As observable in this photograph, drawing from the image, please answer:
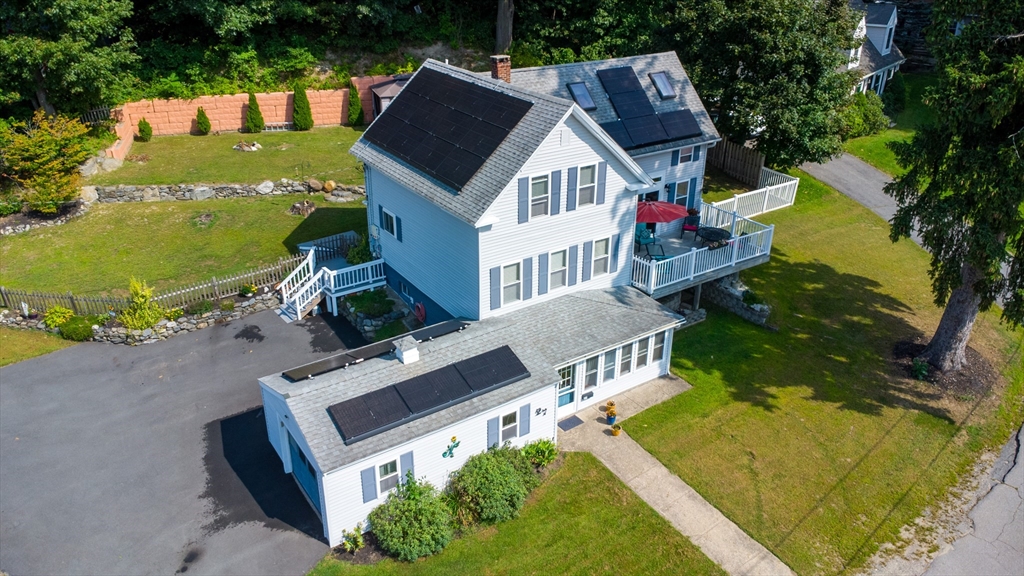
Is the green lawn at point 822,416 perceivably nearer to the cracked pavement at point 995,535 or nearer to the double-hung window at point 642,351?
the cracked pavement at point 995,535

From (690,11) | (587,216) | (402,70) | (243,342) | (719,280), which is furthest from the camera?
(402,70)

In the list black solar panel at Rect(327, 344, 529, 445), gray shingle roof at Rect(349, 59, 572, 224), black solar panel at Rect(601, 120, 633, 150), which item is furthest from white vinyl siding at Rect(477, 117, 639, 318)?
black solar panel at Rect(601, 120, 633, 150)


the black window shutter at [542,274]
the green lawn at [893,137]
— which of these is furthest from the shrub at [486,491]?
the green lawn at [893,137]

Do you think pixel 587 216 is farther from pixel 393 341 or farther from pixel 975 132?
pixel 975 132

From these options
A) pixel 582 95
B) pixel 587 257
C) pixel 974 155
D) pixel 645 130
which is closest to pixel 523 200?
pixel 587 257

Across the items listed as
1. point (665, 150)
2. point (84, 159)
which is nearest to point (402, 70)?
point (84, 159)
